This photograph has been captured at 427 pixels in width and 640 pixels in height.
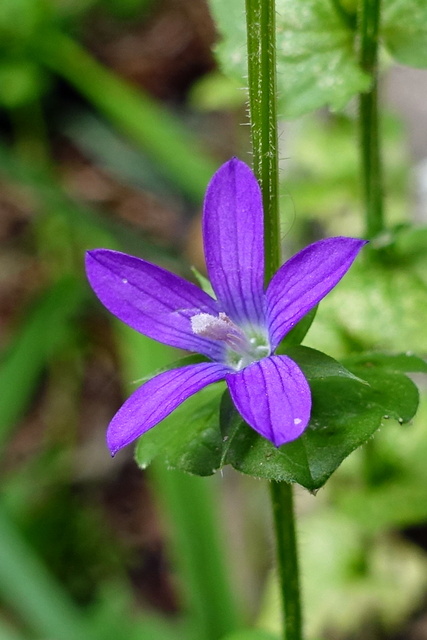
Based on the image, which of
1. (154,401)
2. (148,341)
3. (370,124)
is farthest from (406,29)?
(148,341)

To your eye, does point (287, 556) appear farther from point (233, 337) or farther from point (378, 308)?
point (378, 308)

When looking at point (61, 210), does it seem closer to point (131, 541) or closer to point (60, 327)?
point (60, 327)

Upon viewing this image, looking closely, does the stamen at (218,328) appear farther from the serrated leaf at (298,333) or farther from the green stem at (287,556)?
the green stem at (287,556)

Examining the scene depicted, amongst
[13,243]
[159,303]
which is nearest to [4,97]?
[13,243]

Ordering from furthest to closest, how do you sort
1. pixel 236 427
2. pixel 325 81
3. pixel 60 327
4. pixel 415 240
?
1. pixel 60 327
2. pixel 415 240
3. pixel 325 81
4. pixel 236 427

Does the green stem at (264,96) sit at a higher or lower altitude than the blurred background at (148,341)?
higher

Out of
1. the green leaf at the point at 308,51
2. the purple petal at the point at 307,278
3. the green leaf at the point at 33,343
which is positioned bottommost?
the green leaf at the point at 33,343

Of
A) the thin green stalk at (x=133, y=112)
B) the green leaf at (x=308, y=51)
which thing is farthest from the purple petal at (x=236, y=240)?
the thin green stalk at (x=133, y=112)
